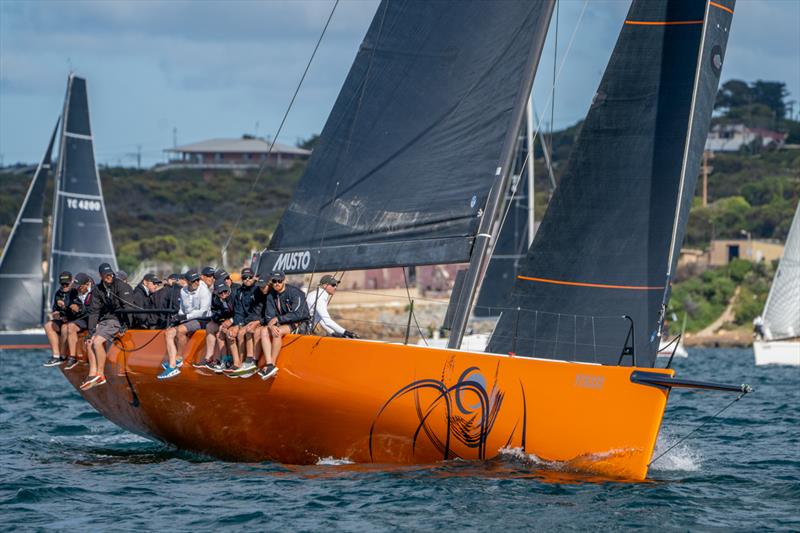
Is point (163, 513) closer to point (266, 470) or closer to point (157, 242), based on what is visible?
point (266, 470)

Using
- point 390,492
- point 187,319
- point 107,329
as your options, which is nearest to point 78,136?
point 107,329

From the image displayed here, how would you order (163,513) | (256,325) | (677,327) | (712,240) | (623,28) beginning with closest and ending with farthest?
(163,513)
(256,325)
(623,28)
(677,327)
(712,240)

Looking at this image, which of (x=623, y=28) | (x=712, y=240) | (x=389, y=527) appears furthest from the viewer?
(x=712, y=240)

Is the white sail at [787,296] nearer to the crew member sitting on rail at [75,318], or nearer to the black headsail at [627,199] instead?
the black headsail at [627,199]

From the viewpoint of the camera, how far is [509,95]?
11297 mm

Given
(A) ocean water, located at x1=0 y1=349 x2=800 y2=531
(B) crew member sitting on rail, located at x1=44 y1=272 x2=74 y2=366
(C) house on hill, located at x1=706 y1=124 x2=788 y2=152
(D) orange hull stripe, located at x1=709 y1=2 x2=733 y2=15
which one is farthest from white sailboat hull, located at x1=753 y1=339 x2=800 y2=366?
(C) house on hill, located at x1=706 y1=124 x2=788 y2=152

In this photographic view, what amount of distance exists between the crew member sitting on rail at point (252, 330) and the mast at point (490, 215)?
168 centimetres

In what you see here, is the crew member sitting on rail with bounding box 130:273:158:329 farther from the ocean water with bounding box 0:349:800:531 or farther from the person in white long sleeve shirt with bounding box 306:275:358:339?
the person in white long sleeve shirt with bounding box 306:275:358:339

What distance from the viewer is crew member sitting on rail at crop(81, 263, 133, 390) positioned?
1302 cm

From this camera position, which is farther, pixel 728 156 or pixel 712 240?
pixel 728 156

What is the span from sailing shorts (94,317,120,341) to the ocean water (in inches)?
47.7

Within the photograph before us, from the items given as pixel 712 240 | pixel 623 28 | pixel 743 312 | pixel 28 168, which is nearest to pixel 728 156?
pixel 712 240

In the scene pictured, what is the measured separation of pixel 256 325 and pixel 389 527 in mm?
3023

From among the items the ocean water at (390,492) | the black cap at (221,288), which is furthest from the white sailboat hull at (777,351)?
the black cap at (221,288)
